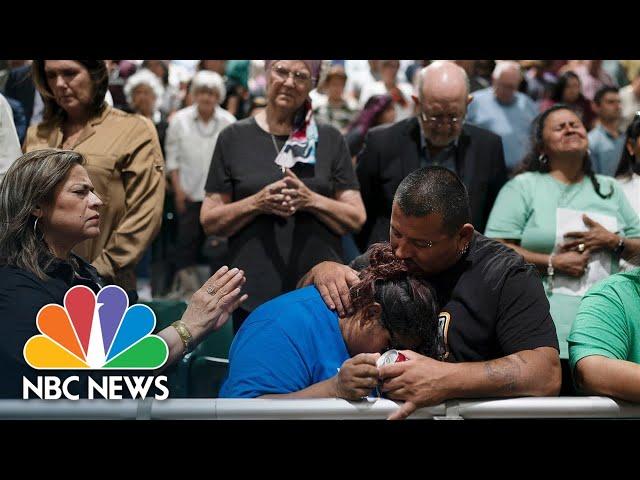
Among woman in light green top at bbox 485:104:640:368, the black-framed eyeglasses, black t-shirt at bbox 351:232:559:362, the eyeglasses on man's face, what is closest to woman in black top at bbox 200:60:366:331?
the black-framed eyeglasses

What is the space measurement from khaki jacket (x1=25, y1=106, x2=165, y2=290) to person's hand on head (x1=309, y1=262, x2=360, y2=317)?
83 centimetres

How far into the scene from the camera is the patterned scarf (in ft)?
11.5

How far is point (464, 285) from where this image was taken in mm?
2748

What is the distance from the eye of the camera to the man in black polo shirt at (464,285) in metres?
2.67

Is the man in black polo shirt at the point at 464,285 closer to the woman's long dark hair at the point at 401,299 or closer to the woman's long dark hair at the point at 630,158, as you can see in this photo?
the woman's long dark hair at the point at 401,299

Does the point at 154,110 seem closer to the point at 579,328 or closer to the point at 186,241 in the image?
the point at 186,241

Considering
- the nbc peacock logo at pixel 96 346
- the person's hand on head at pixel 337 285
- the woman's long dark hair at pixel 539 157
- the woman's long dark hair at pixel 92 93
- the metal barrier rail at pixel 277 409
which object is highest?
the woman's long dark hair at pixel 92 93

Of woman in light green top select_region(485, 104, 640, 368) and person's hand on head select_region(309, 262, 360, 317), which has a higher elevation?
woman in light green top select_region(485, 104, 640, 368)

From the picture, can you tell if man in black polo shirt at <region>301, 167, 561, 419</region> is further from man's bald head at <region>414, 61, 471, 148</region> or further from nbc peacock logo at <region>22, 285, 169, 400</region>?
man's bald head at <region>414, 61, 471, 148</region>

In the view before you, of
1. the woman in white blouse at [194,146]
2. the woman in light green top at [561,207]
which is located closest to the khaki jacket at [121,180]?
the woman in white blouse at [194,146]

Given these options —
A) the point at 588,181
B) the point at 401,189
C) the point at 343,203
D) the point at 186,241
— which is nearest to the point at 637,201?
the point at 588,181

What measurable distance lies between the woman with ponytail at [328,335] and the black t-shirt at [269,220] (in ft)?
2.41

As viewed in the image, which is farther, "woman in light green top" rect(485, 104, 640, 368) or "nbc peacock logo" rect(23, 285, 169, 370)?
"woman in light green top" rect(485, 104, 640, 368)

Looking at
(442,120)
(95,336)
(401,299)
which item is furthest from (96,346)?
(442,120)
